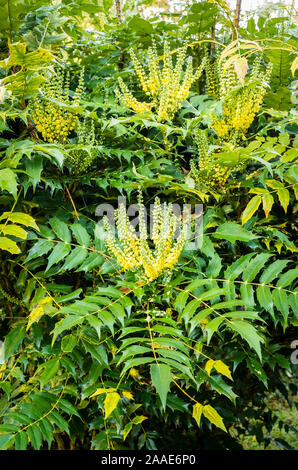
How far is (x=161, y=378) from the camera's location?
1.14m

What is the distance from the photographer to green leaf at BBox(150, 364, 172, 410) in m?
1.10

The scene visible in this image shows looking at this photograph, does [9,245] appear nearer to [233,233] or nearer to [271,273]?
[233,233]

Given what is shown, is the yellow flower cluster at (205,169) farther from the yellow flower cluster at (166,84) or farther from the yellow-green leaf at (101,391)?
the yellow-green leaf at (101,391)

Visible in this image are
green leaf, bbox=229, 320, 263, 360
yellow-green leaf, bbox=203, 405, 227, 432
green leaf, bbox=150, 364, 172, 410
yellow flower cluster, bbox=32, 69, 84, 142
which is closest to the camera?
green leaf, bbox=150, 364, 172, 410

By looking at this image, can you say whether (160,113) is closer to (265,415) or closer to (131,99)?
(131,99)

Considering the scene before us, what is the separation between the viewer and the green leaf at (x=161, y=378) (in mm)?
1104

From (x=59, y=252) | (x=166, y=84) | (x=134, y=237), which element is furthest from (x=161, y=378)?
(x=166, y=84)

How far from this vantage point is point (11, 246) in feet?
4.60

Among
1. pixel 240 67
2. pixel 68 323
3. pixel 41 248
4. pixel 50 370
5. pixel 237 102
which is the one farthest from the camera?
pixel 237 102

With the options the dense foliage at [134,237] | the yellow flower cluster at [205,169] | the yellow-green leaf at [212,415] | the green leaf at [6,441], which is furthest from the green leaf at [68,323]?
the yellow flower cluster at [205,169]

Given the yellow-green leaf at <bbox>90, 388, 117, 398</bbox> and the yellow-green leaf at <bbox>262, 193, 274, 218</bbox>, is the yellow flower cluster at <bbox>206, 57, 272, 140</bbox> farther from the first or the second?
the yellow-green leaf at <bbox>90, 388, 117, 398</bbox>

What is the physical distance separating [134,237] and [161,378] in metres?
0.59

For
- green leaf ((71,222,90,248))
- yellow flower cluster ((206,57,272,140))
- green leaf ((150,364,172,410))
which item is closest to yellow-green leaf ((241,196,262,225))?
yellow flower cluster ((206,57,272,140))
